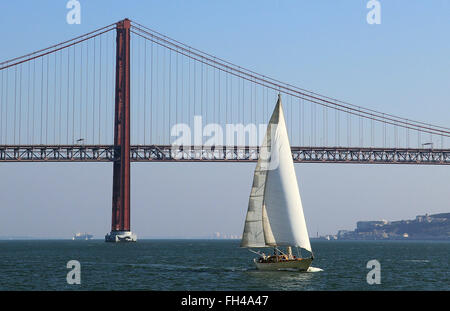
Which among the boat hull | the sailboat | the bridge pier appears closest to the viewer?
the boat hull

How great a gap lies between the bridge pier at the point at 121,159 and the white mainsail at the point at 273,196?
55.9 meters

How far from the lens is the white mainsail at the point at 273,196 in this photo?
42812 millimetres

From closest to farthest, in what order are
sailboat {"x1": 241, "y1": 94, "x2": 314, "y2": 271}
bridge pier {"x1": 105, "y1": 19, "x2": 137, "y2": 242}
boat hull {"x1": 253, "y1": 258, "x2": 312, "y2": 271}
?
1. boat hull {"x1": 253, "y1": 258, "x2": 312, "y2": 271}
2. sailboat {"x1": 241, "y1": 94, "x2": 314, "y2": 271}
3. bridge pier {"x1": 105, "y1": 19, "x2": 137, "y2": 242}

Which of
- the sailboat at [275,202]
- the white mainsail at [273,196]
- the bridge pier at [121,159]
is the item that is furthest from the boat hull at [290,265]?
the bridge pier at [121,159]

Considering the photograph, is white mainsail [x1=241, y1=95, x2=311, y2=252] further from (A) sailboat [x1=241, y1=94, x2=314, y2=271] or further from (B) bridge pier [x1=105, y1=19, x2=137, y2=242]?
(B) bridge pier [x1=105, y1=19, x2=137, y2=242]

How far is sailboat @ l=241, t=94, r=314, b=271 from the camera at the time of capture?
42.7m

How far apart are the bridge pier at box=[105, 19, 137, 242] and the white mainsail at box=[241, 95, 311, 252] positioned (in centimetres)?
5589

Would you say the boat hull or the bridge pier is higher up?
the bridge pier

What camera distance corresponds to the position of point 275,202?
141 ft

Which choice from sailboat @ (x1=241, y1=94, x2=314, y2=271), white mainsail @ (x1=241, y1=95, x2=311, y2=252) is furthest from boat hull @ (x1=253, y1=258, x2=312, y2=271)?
white mainsail @ (x1=241, y1=95, x2=311, y2=252)

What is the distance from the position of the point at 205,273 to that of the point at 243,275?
3.71m

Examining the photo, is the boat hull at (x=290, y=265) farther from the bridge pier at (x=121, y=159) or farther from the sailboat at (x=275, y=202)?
the bridge pier at (x=121, y=159)
